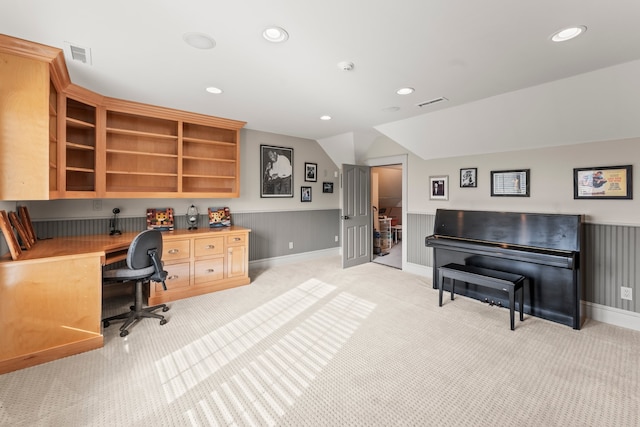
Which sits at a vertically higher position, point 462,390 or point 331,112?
point 331,112

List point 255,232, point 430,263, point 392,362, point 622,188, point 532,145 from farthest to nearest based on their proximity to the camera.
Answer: point 255,232 → point 430,263 → point 532,145 → point 622,188 → point 392,362

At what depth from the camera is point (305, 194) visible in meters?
5.59

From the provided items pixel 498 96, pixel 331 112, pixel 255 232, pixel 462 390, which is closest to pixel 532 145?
pixel 498 96

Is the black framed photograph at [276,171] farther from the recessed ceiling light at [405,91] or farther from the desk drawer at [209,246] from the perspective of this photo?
the recessed ceiling light at [405,91]

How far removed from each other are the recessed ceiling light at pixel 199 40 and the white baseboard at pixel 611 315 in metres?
4.43

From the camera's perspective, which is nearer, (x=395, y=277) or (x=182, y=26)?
(x=182, y=26)

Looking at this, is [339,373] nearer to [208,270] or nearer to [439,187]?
[208,270]

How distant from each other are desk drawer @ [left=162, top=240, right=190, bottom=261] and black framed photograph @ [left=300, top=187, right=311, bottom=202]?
2471mm

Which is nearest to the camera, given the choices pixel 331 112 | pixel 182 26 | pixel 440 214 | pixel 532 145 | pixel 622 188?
pixel 182 26

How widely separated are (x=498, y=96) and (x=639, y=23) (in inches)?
49.9

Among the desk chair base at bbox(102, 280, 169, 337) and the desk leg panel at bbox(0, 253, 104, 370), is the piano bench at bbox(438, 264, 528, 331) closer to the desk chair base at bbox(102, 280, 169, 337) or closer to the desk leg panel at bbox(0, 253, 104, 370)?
the desk chair base at bbox(102, 280, 169, 337)

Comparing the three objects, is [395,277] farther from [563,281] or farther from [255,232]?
[255,232]

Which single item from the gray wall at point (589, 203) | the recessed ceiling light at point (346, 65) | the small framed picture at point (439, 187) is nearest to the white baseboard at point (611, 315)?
the gray wall at point (589, 203)

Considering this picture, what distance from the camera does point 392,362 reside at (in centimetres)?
225
